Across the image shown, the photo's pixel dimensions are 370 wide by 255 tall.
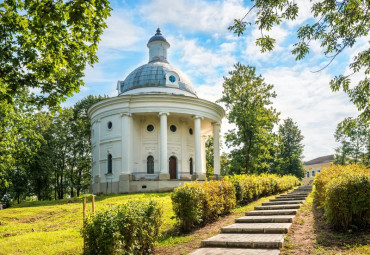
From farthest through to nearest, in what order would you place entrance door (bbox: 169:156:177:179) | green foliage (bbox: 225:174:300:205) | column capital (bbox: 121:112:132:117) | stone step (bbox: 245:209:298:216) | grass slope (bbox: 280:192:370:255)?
entrance door (bbox: 169:156:177:179) < column capital (bbox: 121:112:132:117) < green foliage (bbox: 225:174:300:205) < stone step (bbox: 245:209:298:216) < grass slope (bbox: 280:192:370:255)

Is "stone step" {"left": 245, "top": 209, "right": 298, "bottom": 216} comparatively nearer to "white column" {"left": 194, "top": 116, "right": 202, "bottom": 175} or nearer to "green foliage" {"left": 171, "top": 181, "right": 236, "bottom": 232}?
"green foliage" {"left": 171, "top": 181, "right": 236, "bottom": 232}

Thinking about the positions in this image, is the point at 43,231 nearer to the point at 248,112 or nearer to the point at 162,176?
the point at 162,176

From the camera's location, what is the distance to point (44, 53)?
1005 centimetres

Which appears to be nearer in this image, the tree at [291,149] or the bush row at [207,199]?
the bush row at [207,199]

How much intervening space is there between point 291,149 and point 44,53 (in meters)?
49.1

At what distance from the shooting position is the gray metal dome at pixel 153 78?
32906 mm

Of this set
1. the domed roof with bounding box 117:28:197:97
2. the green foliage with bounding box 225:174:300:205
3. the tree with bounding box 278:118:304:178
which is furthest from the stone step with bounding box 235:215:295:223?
the tree with bounding box 278:118:304:178

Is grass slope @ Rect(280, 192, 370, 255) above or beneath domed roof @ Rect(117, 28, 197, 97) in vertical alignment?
beneath

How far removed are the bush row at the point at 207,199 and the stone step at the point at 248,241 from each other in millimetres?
1688

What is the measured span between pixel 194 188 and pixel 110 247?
14.2 ft

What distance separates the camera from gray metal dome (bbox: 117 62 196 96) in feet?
108

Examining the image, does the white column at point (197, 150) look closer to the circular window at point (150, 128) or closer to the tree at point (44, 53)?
the circular window at point (150, 128)

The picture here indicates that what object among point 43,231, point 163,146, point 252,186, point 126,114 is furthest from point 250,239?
point 126,114

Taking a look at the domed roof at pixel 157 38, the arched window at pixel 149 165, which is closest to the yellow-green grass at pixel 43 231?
the arched window at pixel 149 165
